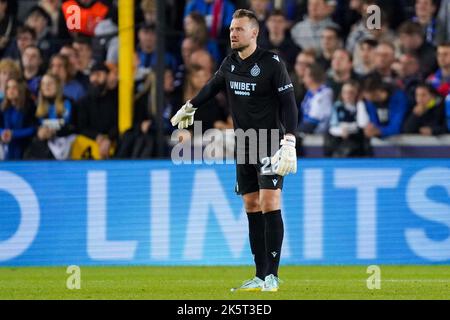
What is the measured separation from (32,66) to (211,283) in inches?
207

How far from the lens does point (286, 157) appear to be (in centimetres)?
879

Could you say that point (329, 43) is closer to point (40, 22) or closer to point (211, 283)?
point (40, 22)

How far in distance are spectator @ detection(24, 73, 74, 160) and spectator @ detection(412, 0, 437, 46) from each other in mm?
4498

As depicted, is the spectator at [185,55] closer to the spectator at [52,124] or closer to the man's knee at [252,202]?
the spectator at [52,124]

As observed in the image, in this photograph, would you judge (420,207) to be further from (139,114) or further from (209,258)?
(139,114)

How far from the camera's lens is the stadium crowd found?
44.9 feet

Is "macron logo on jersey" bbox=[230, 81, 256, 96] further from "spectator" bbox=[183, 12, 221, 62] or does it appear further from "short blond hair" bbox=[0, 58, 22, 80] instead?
"short blond hair" bbox=[0, 58, 22, 80]

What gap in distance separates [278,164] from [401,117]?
5.19 m

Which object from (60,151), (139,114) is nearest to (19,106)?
(60,151)

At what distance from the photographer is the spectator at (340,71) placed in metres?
14.0

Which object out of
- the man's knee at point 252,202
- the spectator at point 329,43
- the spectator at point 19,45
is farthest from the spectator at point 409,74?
the man's knee at point 252,202

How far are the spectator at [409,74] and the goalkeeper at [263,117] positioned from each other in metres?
5.03

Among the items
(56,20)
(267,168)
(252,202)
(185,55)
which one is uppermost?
(56,20)

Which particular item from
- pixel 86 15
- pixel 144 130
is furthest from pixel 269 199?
pixel 86 15
